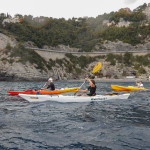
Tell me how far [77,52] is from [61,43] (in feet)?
32.3

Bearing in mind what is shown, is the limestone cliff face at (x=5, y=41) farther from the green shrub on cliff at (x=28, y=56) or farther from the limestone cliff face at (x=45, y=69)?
the green shrub on cliff at (x=28, y=56)

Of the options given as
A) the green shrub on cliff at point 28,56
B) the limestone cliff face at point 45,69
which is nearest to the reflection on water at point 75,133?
the limestone cliff face at point 45,69

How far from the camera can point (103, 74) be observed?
67.2 meters

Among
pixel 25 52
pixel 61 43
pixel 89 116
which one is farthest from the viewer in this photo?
pixel 61 43

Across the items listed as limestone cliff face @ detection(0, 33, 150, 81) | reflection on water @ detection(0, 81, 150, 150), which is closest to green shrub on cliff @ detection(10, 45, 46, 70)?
limestone cliff face @ detection(0, 33, 150, 81)

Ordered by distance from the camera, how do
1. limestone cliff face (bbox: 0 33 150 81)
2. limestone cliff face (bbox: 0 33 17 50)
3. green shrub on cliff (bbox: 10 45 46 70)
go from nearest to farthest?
limestone cliff face (bbox: 0 33 150 81) → green shrub on cliff (bbox: 10 45 46 70) → limestone cliff face (bbox: 0 33 17 50)

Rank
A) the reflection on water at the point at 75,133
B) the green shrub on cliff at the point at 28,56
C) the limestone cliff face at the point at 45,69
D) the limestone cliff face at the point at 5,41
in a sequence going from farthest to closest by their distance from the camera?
the limestone cliff face at the point at 5,41 < the green shrub on cliff at the point at 28,56 < the limestone cliff face at the point at 45,69 < the reflection on water at the point at 75,133

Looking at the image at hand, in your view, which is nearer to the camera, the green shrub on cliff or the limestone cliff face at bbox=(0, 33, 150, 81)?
the limestone cliff face at bbox=(0, 33, 150, 81)

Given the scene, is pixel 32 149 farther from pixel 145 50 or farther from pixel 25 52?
pixel 145 50

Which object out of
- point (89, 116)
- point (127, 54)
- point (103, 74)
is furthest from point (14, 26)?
point (89, 116)

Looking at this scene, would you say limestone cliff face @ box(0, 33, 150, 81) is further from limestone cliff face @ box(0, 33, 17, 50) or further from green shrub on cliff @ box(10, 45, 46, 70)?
green shrub on cliff @ box(10, 45, 46, 70)

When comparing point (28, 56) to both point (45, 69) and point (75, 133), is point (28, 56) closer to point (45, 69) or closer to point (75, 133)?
point (45, 69)

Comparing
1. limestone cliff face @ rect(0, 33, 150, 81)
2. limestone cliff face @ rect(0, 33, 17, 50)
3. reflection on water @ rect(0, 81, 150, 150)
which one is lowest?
reflection on water @ rect(0, 81, 150, 150)

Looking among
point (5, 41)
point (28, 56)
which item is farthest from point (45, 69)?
point (5, 41)
